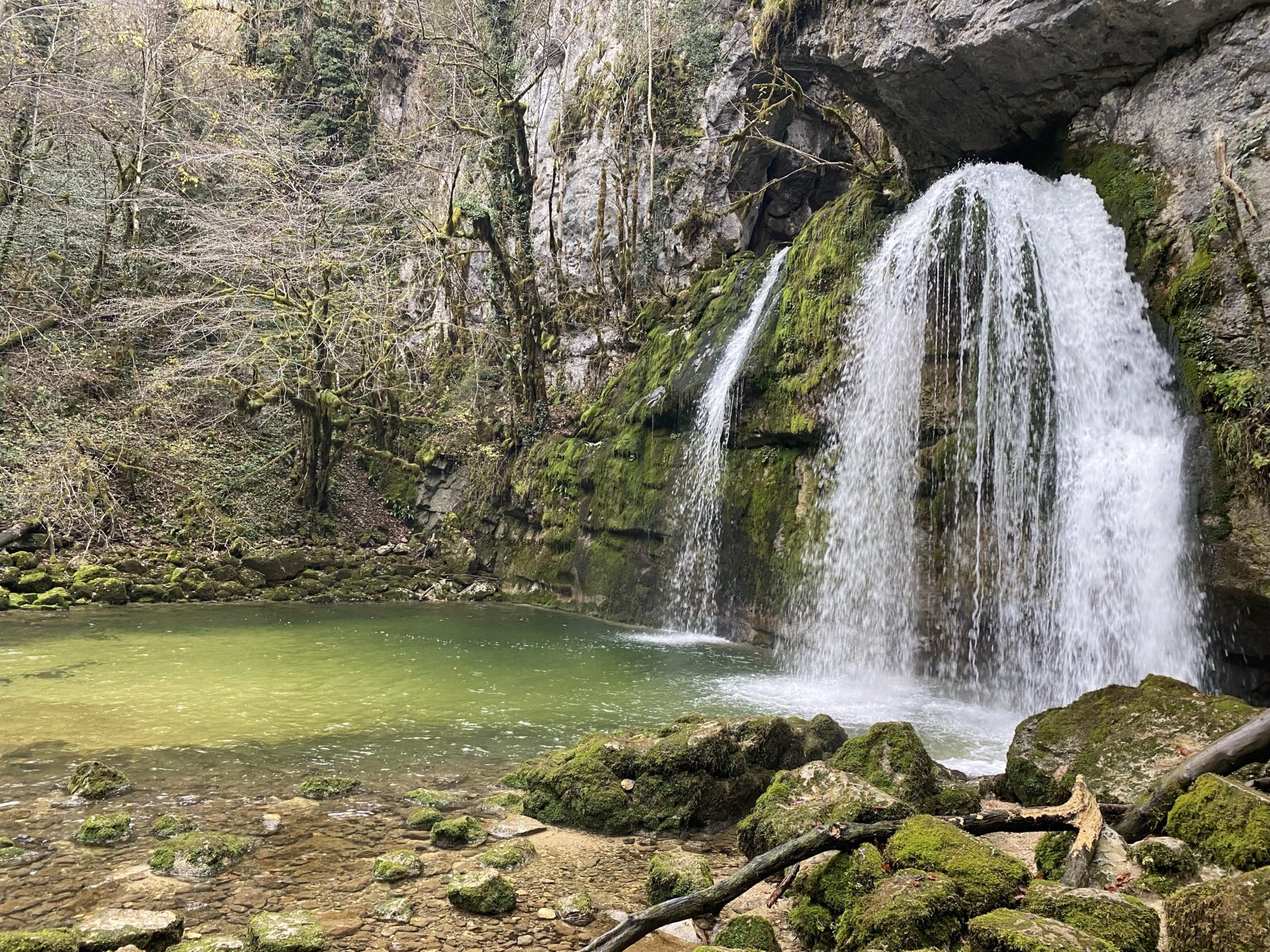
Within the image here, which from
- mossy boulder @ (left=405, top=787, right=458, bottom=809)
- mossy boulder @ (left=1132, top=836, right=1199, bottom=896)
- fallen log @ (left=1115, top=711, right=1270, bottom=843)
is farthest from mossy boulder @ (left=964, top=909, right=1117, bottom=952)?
mossy boulder @ (left=405, top=787, right=458, bottom=809)

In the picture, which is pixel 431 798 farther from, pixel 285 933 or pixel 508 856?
pixel 285 933

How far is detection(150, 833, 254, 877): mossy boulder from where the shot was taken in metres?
3.63

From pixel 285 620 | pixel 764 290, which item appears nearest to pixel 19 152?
pixel 285 620

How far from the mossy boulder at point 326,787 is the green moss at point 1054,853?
3.85 meters

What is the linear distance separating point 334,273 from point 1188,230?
13.8 m

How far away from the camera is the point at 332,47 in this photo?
77.2 ft

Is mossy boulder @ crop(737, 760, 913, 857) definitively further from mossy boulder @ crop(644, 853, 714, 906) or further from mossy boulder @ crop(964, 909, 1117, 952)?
mossy boulder @ crop(964, 909, 1117, 952)

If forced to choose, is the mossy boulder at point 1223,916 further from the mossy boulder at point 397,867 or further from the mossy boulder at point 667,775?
the mossy boulder at point 397,867

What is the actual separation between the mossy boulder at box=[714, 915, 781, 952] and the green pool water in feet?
9.47

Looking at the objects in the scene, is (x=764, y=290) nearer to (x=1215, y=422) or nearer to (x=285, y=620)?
(x=1215, y=422)

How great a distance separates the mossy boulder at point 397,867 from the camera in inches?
144

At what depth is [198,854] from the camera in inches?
146

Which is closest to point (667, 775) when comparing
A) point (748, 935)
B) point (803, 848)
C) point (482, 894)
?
point (482, 894)

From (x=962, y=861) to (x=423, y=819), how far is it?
9.45 ft
